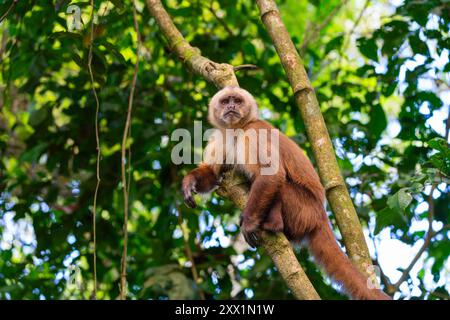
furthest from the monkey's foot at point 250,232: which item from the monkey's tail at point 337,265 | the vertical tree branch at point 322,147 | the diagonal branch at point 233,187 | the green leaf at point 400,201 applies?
the green leaf at point 400,201

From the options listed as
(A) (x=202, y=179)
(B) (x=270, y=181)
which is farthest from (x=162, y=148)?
(B) (x=270, y=181)

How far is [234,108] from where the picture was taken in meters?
6.20

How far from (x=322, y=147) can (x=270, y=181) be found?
703mm

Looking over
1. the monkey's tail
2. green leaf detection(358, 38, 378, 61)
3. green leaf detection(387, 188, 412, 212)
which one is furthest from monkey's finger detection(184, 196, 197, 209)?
green leaf detection(358, 38, 378, 61)

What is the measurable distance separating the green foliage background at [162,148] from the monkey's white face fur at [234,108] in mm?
862

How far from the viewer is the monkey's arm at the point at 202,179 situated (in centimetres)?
614

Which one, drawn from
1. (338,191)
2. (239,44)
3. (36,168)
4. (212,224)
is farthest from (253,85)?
(36,168)

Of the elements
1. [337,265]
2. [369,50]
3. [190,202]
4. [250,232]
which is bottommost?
[337,265]

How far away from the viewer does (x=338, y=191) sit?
15.4ft

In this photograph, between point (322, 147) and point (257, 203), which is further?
point (257, 203)

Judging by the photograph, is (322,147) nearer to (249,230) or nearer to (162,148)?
(249,230)

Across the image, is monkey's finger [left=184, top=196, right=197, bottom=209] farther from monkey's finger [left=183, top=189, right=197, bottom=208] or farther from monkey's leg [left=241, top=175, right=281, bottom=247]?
monkey's leg [left=241, top=175, right=281, bottom=247]

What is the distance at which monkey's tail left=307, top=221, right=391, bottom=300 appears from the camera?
449 cm

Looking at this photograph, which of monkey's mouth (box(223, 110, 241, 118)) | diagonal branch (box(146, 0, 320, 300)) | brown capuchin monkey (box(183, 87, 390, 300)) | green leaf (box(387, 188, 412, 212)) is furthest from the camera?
monkey's mouth (box(223, 110, 241, 118))
